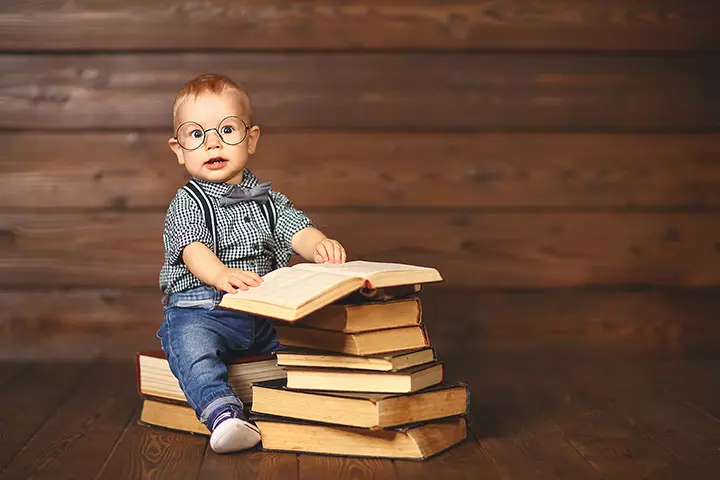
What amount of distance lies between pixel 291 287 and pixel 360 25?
1147 mm

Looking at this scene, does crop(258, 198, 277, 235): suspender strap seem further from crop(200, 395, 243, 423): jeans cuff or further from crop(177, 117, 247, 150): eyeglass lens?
crop(200, 395, 243, 423): jeans cuff

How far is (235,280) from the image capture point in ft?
5.73

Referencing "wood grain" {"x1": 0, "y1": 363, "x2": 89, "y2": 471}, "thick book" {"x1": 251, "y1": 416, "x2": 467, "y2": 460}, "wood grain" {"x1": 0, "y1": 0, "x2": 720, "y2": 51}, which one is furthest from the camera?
"wood grain" {"x1": 0, "y1": 0, "x2": 720, "y2": 51}

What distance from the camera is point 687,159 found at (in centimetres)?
268

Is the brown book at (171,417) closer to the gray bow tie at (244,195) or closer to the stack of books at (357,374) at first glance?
the stack of books at (357,374)

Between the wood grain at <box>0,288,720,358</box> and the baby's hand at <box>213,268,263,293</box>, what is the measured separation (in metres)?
0.91

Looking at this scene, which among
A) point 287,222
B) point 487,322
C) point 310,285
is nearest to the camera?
point 310,285

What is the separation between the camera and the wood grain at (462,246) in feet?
8.54

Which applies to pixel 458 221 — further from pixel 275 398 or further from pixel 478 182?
pixel 275 398

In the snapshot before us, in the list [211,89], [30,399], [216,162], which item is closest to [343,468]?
[216,162]

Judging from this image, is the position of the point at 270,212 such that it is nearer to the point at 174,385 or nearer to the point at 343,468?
the point at 174,385

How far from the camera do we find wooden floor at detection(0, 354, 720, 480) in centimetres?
164

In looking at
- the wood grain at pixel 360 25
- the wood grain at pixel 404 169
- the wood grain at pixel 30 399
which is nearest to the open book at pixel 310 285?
the wood grain at pixel 30 399

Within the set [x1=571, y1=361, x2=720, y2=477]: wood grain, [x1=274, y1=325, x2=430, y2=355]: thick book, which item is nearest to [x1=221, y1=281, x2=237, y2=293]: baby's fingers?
[x1=274, y1=325, x2=430, y2=355]: thick book
